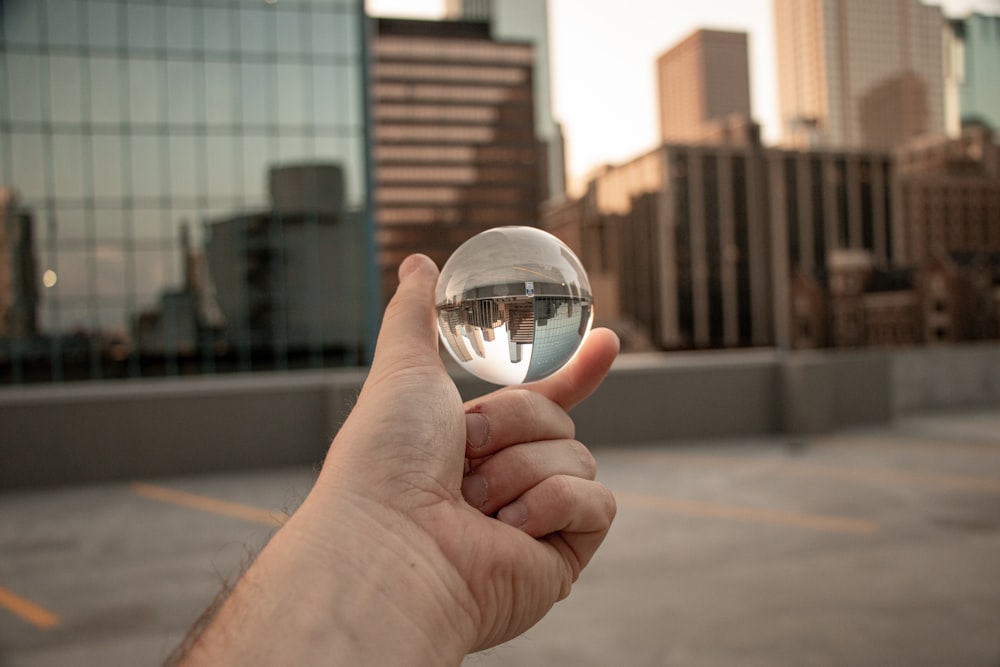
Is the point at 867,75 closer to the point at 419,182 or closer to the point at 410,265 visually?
the point at 419,182

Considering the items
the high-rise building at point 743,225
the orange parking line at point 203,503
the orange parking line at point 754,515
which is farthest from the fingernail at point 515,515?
the high-rise building at point 743,225

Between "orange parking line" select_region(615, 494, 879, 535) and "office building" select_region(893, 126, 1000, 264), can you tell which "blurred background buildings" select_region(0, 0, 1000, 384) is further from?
"orange parking line" select_region(615, 494, 879, 535)

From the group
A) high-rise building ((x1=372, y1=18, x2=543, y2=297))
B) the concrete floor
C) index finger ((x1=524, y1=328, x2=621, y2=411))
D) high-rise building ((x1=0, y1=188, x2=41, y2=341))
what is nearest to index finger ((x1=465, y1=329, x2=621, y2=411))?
index finger ((x1=524, y1=328, x2=621, y2=411))

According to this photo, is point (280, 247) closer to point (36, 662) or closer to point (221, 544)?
point (221, 544)

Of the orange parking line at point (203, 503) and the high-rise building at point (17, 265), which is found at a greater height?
the high-rise building at point (17, 265)

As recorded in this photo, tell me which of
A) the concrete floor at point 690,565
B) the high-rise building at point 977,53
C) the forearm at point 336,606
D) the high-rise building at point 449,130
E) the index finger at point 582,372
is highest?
the high-rise building at point 449,130

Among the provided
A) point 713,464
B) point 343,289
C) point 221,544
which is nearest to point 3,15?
point 343,289

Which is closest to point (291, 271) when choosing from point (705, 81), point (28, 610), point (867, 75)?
point (28, 610)

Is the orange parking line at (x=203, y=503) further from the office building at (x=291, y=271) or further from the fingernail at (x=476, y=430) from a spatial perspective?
the office building at (x=291, y=271)
